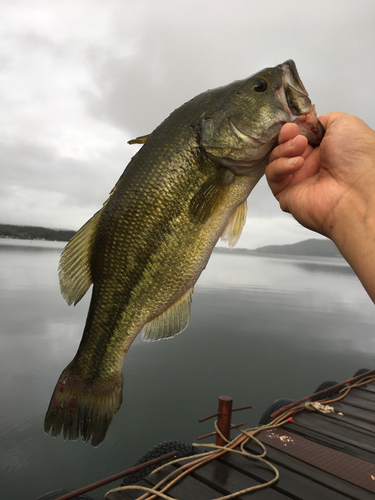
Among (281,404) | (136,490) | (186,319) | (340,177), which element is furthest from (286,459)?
(340,177)

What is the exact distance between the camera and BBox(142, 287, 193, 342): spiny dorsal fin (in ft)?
6.08

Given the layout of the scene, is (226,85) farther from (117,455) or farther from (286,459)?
(117,455)

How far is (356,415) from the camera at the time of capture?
5.50 meters

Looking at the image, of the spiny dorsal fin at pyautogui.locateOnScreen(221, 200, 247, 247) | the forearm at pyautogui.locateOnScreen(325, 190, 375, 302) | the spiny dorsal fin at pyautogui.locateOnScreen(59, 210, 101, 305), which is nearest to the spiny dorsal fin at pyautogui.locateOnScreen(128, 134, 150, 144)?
the spiny dorsal fin at pyautogui.locateOnScreen(59, 210, 101, 305)

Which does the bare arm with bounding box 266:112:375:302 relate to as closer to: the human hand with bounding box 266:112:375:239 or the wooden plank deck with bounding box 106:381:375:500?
the human hand with bounding box 266:112:375:239

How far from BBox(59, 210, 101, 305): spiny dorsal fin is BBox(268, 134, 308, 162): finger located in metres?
1.13

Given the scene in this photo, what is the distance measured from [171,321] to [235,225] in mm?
767

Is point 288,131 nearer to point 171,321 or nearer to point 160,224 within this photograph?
point 160,224

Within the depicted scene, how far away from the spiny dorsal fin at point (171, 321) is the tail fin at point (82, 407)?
0.30 m

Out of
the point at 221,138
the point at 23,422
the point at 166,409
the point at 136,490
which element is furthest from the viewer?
the point at 166,409

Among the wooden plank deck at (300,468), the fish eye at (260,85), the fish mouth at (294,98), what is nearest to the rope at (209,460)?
the wooden plank deck at (300,468)

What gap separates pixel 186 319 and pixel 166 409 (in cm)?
1017

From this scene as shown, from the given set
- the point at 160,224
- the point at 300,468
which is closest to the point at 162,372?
the point at 300,468

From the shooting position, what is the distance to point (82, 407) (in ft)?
5.49
